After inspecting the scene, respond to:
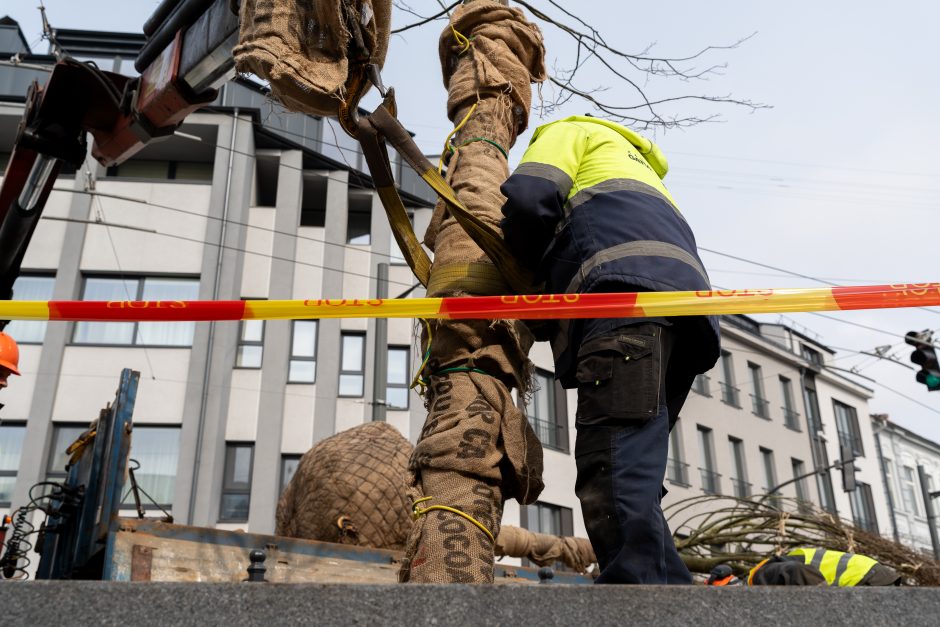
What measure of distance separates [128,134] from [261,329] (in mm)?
16685

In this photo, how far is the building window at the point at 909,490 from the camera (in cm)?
4022

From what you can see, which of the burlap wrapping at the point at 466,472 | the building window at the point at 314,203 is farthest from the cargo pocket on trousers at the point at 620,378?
the building window at the point at 314,203

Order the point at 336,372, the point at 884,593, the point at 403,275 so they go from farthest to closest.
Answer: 1. the point at 403,275
2. the point at 336,372
3. the point at 884,593

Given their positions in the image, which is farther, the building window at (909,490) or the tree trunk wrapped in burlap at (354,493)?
the building window at (909,490)

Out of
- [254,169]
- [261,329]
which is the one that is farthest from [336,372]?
[254,169]

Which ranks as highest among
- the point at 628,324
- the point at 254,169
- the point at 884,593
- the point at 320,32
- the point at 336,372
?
the point at 254,169

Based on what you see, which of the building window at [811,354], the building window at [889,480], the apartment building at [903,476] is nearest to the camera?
the building window at [811,354]

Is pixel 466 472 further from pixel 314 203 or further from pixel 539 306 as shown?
pixel 314 203

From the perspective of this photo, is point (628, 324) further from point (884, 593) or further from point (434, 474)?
point (884, 593)

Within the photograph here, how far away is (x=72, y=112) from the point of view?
5.91 m

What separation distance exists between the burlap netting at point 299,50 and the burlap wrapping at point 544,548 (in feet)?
13.8

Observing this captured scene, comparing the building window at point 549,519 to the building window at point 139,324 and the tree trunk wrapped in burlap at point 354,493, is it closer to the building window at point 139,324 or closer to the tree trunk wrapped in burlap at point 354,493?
Result: the building window at point 139,324

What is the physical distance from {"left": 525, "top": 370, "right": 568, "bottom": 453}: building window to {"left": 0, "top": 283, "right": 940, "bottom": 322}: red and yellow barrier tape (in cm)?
2012

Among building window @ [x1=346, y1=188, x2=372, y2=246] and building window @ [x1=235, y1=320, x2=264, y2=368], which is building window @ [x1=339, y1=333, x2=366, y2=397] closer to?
building window @ [x1=235, y1=320, x2=264, y2=368]
